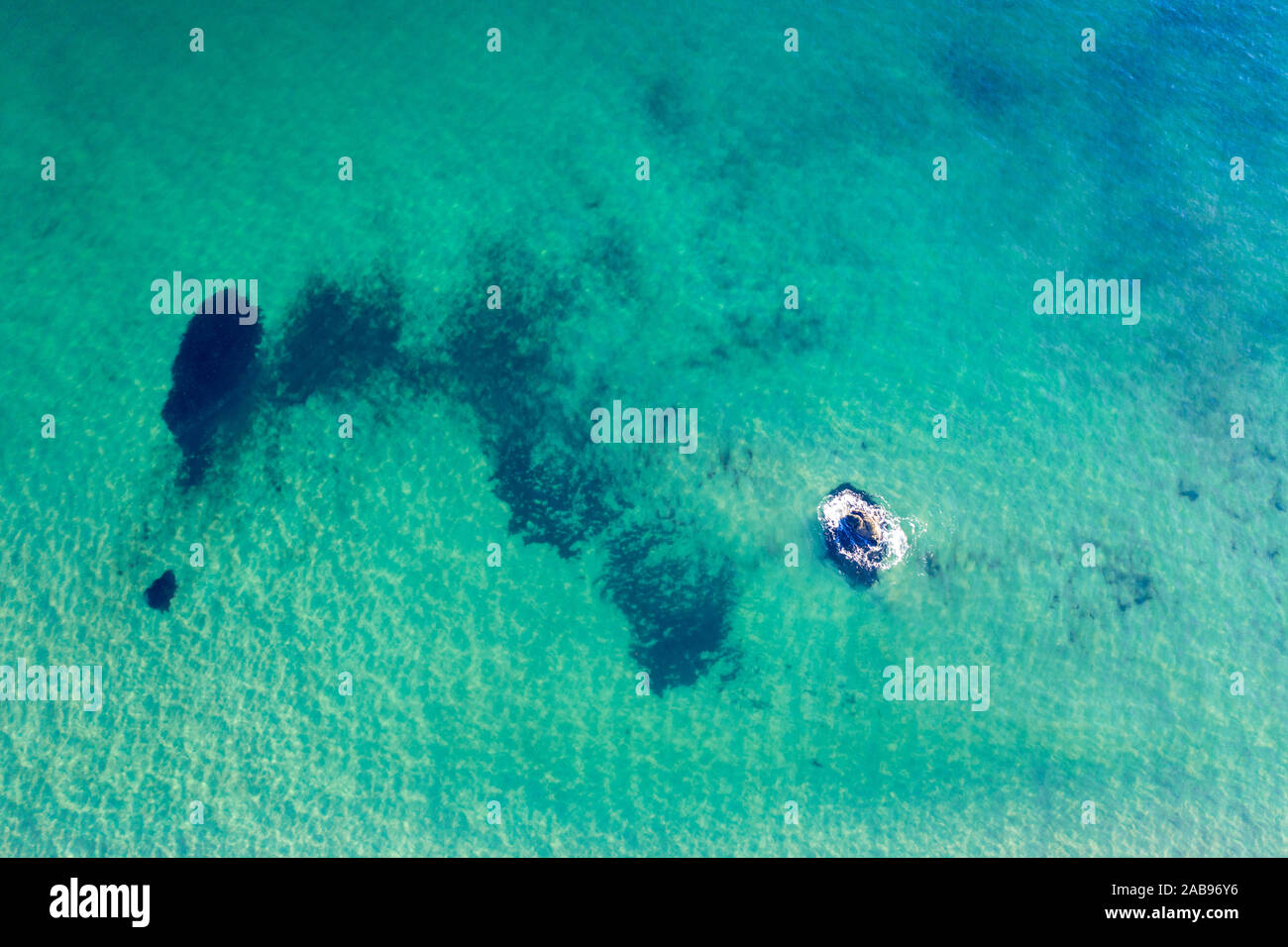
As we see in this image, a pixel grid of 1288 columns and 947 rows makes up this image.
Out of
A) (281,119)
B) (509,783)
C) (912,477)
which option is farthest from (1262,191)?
(281,119)

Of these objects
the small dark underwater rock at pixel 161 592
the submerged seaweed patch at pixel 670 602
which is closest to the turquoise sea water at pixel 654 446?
the submerged seaweed patch at pixel 670 602

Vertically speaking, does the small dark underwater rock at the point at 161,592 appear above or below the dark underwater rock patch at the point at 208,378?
below

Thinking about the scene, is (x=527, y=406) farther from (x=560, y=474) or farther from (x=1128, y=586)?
(x=1128, y=586)

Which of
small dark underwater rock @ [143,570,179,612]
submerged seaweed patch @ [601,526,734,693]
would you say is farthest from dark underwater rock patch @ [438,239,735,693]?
small dark underwater rock @ [143,570,179,612]

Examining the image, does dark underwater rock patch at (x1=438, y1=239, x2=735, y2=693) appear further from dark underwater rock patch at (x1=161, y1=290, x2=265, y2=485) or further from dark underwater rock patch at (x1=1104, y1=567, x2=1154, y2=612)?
dark underwater rock patch at (x1=1104, y1=567, x2=1154, y2=612)

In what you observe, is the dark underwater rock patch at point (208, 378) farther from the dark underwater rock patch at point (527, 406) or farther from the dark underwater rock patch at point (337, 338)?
the dark underwater rock patch at point (527, 406)

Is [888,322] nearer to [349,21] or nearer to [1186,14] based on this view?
[1186,14]
